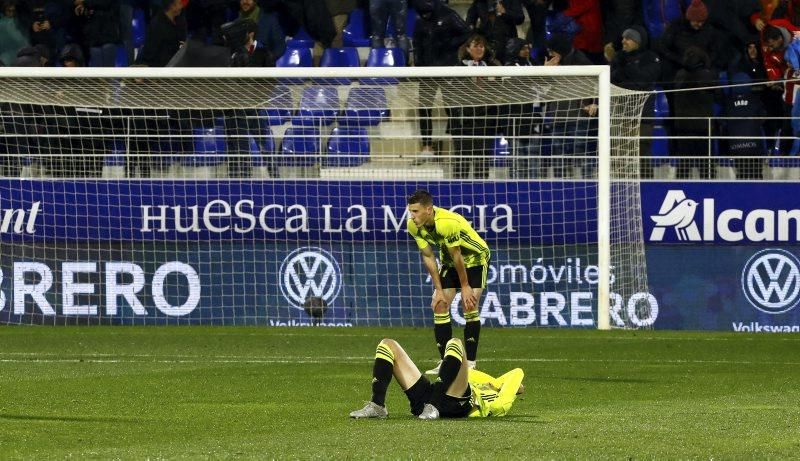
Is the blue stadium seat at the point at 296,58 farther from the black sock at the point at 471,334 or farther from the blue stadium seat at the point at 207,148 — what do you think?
the black sock at the point at 471,334

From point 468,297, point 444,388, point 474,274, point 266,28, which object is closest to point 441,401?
point 444,388

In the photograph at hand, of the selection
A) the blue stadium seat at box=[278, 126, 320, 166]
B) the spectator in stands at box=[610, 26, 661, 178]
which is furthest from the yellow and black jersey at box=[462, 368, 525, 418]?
the spectator in stands at box=[610, 26, 661, 178]

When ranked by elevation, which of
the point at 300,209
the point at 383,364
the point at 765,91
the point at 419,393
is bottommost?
the point at 419,393

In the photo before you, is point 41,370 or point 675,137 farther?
point 675,137

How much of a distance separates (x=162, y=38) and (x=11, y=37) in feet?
8.19

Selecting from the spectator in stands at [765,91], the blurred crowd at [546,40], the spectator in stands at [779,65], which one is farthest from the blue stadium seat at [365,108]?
the spectator in stands at [779,65]

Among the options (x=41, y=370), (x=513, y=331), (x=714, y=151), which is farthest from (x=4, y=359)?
(x=714, y=151)

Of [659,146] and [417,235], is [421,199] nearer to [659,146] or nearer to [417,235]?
[417,235]

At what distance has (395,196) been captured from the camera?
20469 millimetres

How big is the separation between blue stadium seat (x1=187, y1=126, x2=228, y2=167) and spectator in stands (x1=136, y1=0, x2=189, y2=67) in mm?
1925

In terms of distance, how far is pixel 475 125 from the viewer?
21.2 metres

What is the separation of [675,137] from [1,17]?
10.5 metres

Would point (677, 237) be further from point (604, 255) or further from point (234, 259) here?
point (234, 259)

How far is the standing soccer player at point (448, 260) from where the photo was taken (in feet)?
41.0
